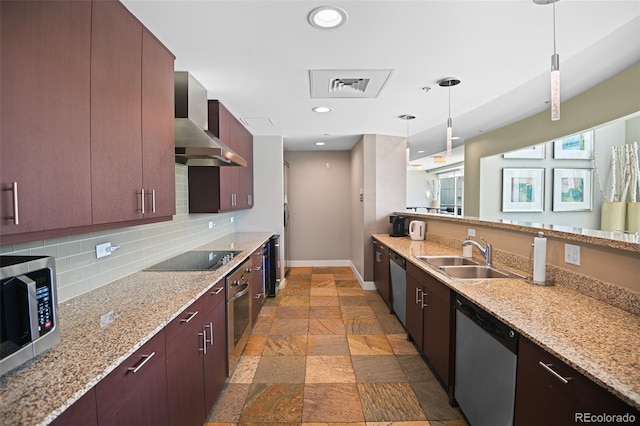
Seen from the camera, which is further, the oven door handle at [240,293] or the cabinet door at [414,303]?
the cabinet door at [414,303]

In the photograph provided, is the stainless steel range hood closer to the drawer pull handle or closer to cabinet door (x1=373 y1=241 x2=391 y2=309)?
the drawer pull handle

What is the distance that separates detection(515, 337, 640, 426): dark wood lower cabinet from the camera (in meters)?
0.89

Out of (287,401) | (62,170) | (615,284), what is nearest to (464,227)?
(615,284)

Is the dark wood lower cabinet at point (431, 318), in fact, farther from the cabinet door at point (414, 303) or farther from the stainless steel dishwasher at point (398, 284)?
the stainless steel dishwasher at point (398, 284)

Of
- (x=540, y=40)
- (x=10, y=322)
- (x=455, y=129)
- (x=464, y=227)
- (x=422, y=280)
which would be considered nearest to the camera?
(x=10, y=322)

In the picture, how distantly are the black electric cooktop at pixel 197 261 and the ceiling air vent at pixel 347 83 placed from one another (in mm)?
1728

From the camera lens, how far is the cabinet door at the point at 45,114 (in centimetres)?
91

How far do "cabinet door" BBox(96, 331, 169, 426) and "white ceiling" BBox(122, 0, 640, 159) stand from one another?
172 centimetres

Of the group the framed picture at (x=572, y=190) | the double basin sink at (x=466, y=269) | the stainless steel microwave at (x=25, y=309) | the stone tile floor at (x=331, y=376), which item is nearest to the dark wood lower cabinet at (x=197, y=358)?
the stone tile floor at (x=331, y=376)

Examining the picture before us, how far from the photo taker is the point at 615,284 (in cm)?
143

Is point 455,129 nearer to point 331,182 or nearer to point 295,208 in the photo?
point 331,182

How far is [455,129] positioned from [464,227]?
7.55 ft

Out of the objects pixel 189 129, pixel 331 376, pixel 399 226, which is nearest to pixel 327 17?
pixel 189 129

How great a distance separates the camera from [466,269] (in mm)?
2451
